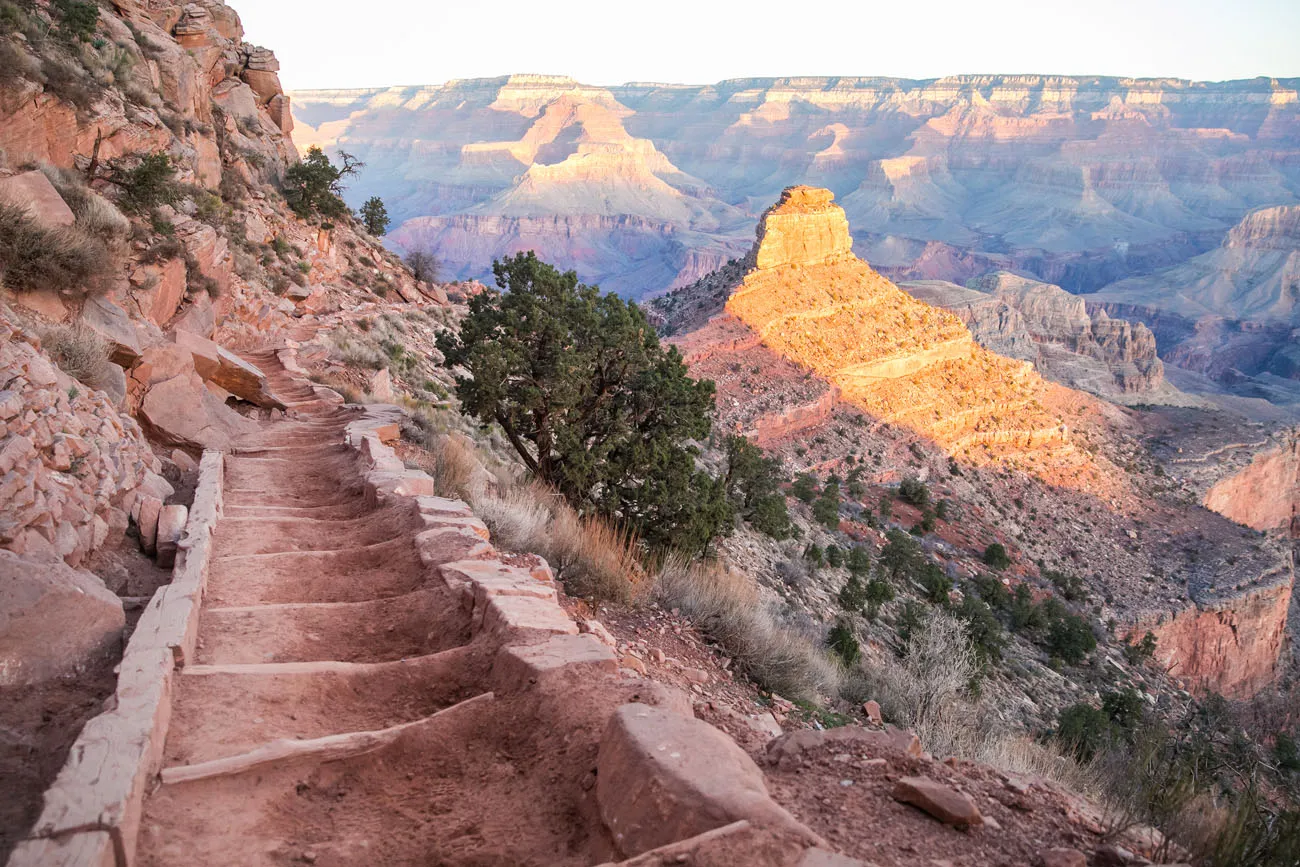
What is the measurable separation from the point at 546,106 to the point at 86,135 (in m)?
186

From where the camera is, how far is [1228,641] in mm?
30828

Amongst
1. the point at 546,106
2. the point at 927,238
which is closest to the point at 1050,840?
the point at 927,238

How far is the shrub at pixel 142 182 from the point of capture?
13.2 metres

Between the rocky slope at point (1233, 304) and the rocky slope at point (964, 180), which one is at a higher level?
the rocky slope at point (964, 180)

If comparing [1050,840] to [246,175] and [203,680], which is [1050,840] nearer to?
[203,680]

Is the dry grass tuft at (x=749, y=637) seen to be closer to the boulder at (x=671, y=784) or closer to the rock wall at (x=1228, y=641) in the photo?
the boulder at (x=671, y=784)

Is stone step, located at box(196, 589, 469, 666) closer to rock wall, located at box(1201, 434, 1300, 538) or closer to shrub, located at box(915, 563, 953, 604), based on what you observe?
shrub, located at box(915, 563, 953, 604)

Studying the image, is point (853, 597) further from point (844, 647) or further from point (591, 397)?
point (591, 397)

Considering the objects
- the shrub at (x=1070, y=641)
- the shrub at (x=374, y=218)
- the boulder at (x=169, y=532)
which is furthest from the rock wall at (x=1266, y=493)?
the boulder at (x=169, y=532)

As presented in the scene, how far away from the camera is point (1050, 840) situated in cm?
331

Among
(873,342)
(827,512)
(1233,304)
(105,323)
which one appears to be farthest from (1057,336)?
(105,323)

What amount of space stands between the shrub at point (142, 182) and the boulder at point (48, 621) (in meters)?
11.3

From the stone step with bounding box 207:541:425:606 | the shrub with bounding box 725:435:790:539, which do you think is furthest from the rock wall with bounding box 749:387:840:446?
the stone step with bounding box 207:541:425:606

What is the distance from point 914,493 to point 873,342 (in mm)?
10901
